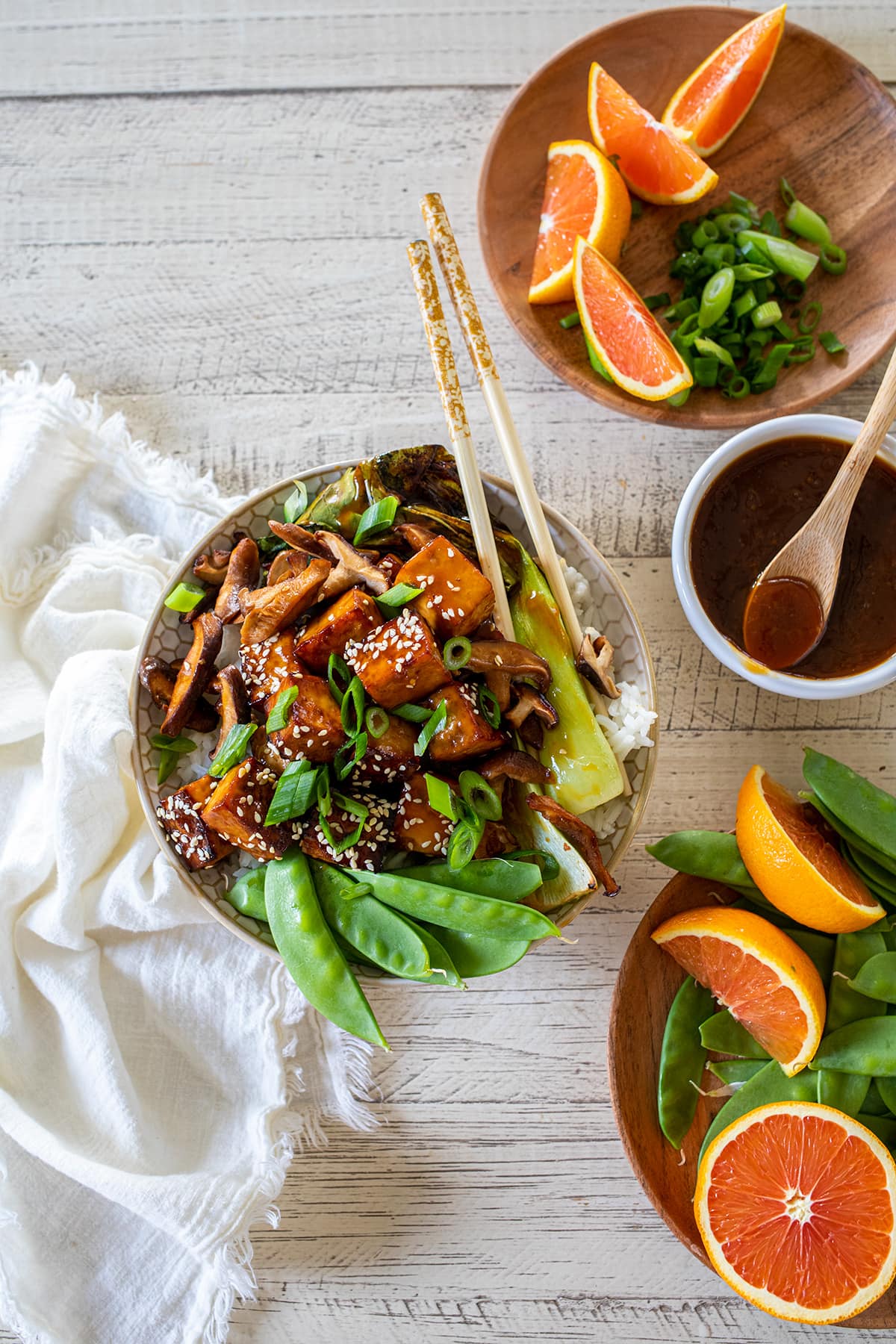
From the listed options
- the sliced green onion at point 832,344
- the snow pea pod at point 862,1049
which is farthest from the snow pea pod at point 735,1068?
the sliced green onion at point 832,344

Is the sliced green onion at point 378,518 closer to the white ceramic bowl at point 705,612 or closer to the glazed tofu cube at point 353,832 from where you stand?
the glazed tofu cube at point 353,832

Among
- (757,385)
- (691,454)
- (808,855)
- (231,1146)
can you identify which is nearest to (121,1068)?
(231,1146)

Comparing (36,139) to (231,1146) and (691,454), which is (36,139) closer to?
(691,454)

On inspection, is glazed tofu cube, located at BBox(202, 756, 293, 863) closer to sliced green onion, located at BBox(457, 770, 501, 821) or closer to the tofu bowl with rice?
the tofu bowl with rice

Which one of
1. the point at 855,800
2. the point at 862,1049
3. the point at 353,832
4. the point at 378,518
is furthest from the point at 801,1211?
the point at 378,518

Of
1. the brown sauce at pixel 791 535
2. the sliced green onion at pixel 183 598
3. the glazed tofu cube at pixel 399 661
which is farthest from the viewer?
the brown sauce at pixel 791 535

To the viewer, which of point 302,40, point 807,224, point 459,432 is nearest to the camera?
point 459,432

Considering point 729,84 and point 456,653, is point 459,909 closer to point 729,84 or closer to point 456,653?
point 456,653

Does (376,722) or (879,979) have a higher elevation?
(376,722)
